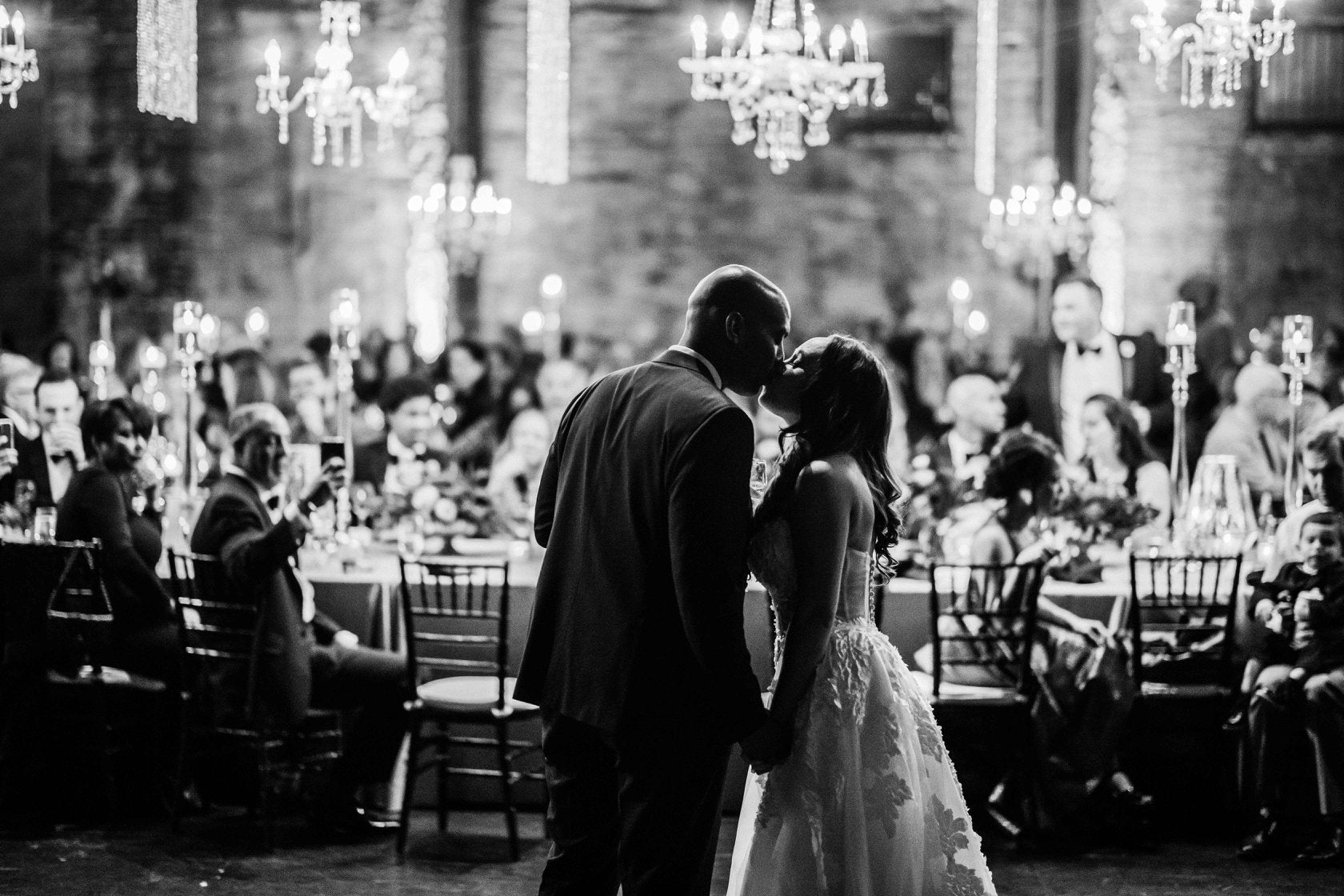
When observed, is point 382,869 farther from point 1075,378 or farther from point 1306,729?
point 1075,378

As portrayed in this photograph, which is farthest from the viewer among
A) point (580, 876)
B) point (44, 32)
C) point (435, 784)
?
point (44, 32)

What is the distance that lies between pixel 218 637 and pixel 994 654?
230 centimetres

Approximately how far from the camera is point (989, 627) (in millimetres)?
4891

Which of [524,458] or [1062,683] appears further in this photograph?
[524,458]

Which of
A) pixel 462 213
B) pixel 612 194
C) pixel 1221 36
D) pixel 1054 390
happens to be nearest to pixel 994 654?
pixel 1054 390

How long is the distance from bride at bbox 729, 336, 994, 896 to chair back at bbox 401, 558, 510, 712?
1495 millimetres

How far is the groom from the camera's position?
2934 mm

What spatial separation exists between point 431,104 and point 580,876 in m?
10.5

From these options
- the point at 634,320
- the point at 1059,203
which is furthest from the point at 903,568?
the point at 634,320

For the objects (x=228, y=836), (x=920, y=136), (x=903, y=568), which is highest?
(x=920, y=136)

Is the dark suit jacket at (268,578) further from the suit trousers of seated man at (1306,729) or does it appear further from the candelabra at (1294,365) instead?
the candelabra at (1294,365)

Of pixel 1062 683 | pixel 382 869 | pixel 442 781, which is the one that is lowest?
pixel 382 869

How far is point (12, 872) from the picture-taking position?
4578mm

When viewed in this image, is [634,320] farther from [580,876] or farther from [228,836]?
[580,876]
